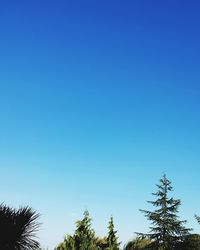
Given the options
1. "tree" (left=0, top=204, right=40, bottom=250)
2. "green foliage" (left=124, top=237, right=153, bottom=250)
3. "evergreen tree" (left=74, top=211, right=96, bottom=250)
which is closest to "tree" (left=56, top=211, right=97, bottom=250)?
"evergreen tree" (left=74, top=211, right=96, bottom=250)

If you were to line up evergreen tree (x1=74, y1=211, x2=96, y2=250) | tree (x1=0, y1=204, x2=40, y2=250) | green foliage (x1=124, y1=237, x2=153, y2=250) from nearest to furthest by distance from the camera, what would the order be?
tree (x1=0, y1=204, x2=40, y2=250), evergreen tree (x1=74, y1=211, x2=96, y2=250), green foliage (x1=124, y1=237, x2=153, y2=250)

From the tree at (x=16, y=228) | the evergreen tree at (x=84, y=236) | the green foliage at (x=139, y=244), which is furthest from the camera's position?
the green foliage at (x=139, y=244)

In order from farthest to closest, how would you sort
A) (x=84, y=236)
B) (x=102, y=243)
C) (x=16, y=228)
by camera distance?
(x=102, y=243) < (x=84, y=236) < (x=16, y=228)

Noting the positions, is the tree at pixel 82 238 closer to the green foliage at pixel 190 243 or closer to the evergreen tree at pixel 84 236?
the evergreen tree at pixel 84 236

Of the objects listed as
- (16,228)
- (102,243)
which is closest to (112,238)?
(102,243)

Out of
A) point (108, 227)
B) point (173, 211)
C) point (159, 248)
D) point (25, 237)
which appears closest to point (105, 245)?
point (108, 227)

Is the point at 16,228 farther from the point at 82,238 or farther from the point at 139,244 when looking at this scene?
the point at 139,244

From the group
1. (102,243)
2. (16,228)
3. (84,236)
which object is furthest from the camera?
(102,243)

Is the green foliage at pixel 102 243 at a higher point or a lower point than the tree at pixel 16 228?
higher

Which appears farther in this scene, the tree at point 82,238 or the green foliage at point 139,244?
the green foliage at point 139,244

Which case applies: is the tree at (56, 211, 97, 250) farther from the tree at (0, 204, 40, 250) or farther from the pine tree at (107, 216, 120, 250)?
the tree at (0, 204, 40, 250)

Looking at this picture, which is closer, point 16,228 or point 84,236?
point 16,228

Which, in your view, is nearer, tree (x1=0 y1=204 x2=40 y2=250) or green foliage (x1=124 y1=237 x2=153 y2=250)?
tree (x1=0 y1=204 x2=40 y2=250)

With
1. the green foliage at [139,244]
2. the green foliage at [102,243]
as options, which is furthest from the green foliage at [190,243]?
the green foliage at [102,243]
